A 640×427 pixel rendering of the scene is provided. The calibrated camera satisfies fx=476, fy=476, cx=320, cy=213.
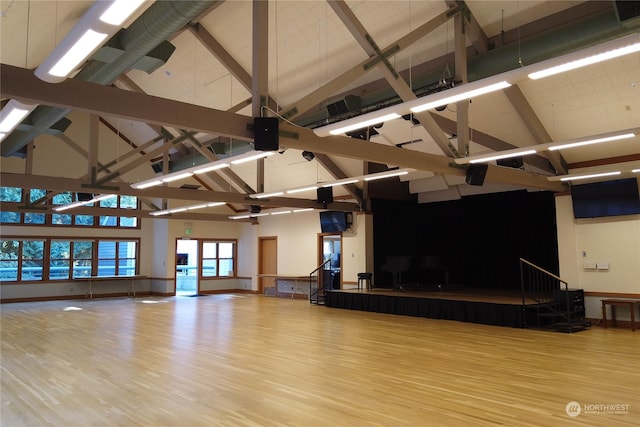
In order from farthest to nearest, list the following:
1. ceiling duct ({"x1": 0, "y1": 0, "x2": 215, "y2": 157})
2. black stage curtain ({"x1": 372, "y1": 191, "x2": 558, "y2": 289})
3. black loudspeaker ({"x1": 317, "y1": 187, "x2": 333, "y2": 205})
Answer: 1. black loudspeaker ({"x1": 317, "y1": 187, "x2": 333, "y2": 205})
2. black stage curtain ({"x1": 372, "y1": 191, "x2": 558, "y2": 289})
3. ceiling duct ({"x1": 0, "y1": 0, "x2": 215, "y2": 157})

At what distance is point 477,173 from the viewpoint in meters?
8.57

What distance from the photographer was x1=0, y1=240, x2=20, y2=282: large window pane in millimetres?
15078

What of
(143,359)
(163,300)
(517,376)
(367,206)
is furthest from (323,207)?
(517,376)

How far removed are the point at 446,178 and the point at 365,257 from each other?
128 inches

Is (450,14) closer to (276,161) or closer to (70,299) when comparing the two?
(276,161)

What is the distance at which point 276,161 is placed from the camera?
14.0 metres

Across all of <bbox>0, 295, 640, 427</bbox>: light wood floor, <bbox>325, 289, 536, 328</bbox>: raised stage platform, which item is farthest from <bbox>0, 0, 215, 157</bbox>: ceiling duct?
<bbox>325, 289, 536, 328</bbox>: raised stage platform

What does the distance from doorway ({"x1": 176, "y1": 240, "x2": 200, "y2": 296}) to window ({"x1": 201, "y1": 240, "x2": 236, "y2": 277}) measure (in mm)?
340

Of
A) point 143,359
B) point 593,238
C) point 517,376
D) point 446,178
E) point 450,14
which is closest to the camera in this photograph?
point 517,376

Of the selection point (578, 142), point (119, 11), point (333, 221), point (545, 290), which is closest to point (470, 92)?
point (578, 142)

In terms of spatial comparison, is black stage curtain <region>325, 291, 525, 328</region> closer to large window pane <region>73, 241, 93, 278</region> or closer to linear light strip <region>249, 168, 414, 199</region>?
linear light strip <region>249, 168, 414, 199</region>

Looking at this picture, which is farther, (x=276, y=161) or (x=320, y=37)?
(x=276, y=161)

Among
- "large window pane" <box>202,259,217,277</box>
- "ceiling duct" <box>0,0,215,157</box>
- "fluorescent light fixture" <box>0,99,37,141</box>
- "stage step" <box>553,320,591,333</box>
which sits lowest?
"stage step" <box>553,320,591,333</box>

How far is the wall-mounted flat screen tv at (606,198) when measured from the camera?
9.59 meters
